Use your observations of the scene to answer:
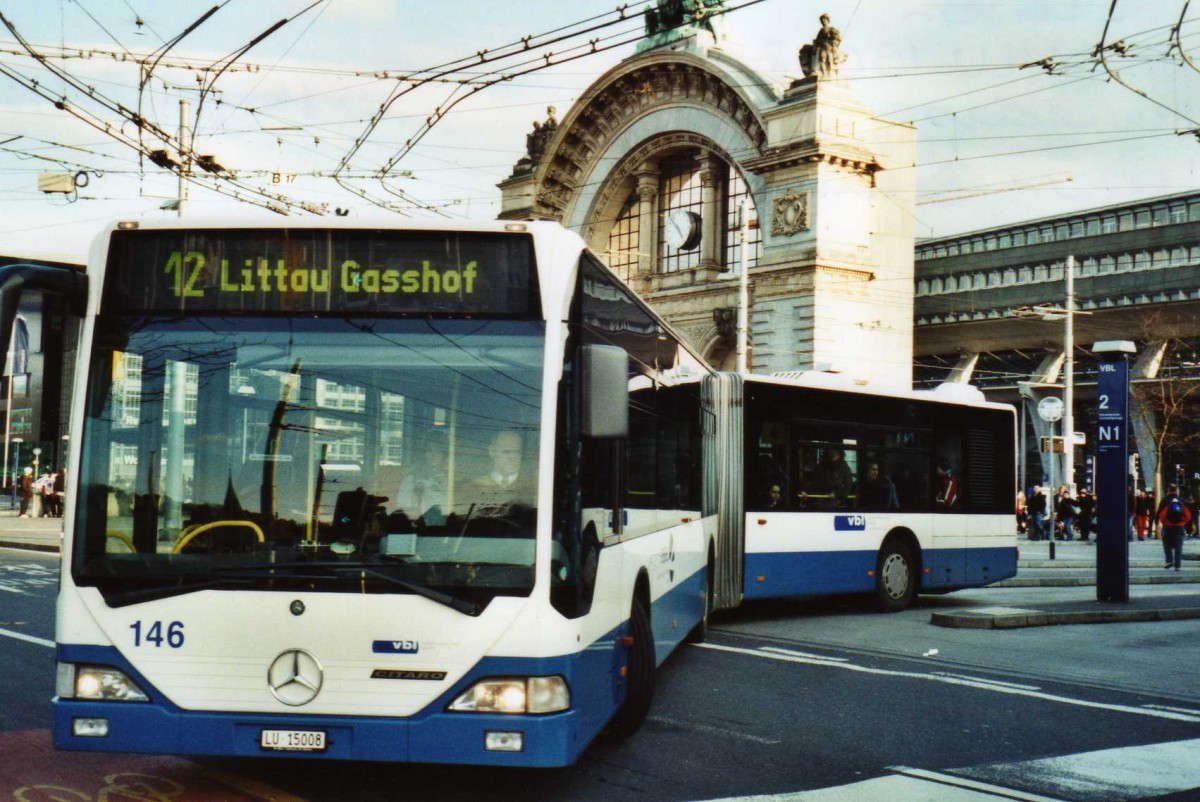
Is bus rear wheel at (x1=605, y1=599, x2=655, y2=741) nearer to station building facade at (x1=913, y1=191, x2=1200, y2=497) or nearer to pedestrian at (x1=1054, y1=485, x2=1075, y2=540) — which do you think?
pedestrian at (x1=1054, y1=485, x2=1075, y2=540)

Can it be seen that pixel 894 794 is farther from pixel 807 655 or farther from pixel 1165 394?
pixel 1165 394

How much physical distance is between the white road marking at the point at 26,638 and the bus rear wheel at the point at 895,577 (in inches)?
327

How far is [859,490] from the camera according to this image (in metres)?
14.6

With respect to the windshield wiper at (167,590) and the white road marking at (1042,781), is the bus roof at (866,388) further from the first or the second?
the windshield wiper at (167,590)

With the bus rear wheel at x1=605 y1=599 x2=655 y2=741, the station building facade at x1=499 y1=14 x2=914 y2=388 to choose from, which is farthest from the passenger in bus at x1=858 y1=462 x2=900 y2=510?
the station building facade at x1=499 y1=14 x2=914 y2=388

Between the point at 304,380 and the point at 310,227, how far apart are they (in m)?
0.66

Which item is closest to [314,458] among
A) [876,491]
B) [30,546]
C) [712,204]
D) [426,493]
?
[426,493]

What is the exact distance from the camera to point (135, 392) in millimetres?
5504

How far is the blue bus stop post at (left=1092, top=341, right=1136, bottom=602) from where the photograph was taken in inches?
620

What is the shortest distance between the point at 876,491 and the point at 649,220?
37491mm

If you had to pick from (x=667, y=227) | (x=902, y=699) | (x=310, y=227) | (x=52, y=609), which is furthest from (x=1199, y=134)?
(x=667, y=227)

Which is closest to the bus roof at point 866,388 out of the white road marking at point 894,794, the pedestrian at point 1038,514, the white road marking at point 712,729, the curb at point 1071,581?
the curb at point 1071,581

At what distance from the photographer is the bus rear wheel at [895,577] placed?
1501cm

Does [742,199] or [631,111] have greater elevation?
[631,111]
